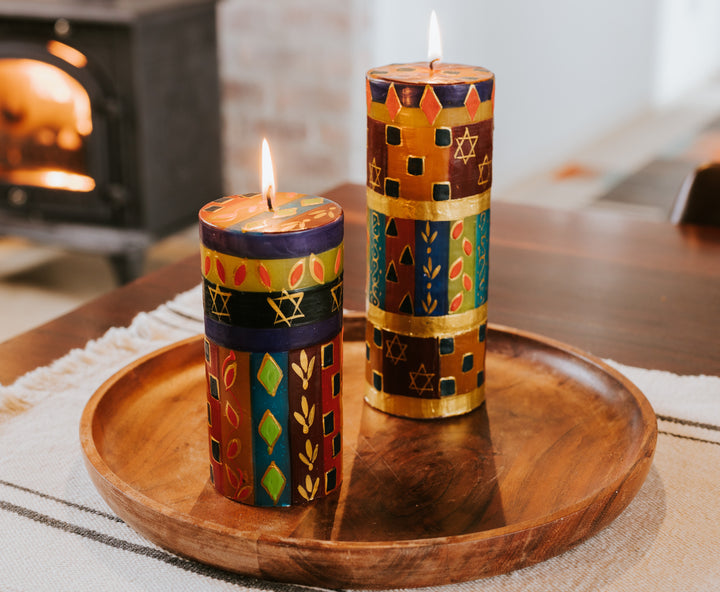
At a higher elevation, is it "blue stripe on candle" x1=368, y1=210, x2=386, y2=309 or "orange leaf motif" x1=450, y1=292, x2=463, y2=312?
"blue stripe on candle" x1=368, y1=210, x2=386, y2=309

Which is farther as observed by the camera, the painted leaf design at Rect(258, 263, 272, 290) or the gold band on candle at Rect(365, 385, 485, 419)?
the gold band on candle at Rect(365, 385, 485, 419)

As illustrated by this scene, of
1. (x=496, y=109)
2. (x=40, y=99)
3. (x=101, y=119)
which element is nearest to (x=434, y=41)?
(x=101, y=119)

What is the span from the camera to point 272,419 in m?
0.49

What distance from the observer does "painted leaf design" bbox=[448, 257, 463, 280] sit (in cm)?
59

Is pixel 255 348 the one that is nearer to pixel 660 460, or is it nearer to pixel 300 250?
pixel 300 250

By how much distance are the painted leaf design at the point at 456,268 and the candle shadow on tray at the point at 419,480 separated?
0.32 feet

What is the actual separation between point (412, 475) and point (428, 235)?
152 mm

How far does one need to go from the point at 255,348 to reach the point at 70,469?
18 cm

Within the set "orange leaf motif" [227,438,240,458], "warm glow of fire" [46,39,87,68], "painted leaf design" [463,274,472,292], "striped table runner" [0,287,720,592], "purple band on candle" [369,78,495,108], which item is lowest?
"striped table runner" [0,287,720,592]

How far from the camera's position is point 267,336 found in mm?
475

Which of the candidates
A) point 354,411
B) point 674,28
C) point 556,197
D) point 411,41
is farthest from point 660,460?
point 674,28

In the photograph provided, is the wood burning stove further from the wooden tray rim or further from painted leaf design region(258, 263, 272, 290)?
painted leaf design region(258, 263, 272, 290)

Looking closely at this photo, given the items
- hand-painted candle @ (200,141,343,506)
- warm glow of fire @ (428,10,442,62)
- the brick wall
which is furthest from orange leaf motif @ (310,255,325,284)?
the brick wall

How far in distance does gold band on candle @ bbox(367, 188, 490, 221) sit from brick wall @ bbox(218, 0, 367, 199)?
1865mm
